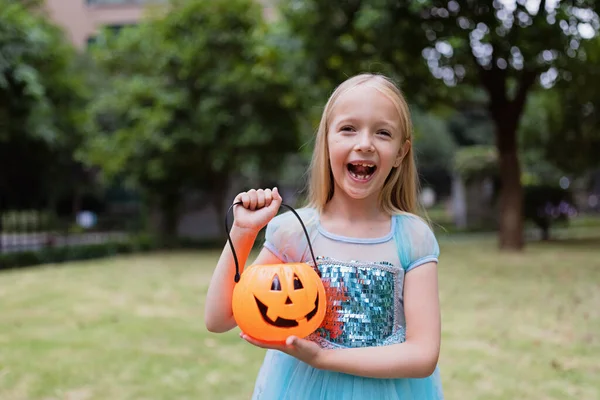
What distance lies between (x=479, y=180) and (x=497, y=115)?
9611 millimetres

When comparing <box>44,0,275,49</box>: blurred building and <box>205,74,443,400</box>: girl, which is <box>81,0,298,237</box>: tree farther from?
<box>44,0,275,49</box>: blurred building

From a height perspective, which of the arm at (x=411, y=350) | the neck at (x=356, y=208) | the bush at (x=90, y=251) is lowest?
the bush at (x=90, y=251)

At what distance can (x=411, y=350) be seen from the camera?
152cm

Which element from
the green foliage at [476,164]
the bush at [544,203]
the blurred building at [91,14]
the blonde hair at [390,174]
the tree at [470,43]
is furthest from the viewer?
the blurred building at [91,14]

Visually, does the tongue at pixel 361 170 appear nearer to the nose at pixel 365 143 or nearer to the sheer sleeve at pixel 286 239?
the nose at pixel 365 143

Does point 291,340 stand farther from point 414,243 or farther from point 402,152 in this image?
point 402,152

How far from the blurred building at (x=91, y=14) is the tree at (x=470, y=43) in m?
21.7

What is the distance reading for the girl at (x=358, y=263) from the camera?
154cm

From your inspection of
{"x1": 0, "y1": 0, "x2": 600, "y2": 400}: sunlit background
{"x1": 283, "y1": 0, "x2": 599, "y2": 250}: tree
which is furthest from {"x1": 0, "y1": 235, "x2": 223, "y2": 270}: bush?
{"x1": 283, "y1": 0, "x2": 599, "y2": 250}: tree

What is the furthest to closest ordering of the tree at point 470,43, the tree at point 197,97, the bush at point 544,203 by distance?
1. the bush at point 544,203
2. the tree at point 197,97
3. the tree at point 470,43

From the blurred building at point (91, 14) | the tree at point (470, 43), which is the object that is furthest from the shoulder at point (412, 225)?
the blurred building at point (91, 14)

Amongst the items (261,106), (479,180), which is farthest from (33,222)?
(479,180)

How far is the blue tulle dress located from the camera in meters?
1.60

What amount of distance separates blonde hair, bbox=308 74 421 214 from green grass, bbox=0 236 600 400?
2.57 metres
